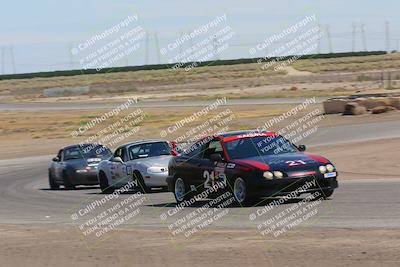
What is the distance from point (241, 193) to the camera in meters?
16.4

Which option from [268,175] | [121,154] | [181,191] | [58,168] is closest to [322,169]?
[268,175]

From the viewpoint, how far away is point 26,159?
40438mm

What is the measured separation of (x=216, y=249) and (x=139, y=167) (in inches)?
404

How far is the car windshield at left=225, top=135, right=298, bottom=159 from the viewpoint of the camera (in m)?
16.8

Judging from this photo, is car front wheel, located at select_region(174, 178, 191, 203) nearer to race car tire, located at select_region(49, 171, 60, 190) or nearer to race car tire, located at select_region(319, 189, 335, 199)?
race car tire, located at select_region(319, 189, 335, 199)

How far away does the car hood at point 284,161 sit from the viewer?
52.7 ft

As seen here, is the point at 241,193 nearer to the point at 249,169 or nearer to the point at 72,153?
the point at 249,169

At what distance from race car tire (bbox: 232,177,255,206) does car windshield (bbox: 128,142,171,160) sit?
5675 mm

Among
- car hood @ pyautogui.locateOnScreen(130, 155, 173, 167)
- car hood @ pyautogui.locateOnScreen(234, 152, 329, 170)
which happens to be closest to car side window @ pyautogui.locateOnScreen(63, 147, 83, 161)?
car hood @ pyautogui.locateOnScreen(130, 155, 173, 167)

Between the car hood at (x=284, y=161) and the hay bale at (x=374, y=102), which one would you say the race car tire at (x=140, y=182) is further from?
the hay bale at (x=374, y=102)

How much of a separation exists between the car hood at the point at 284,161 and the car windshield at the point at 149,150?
5686 millimetres

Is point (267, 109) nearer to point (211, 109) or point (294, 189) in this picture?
point (211, 109)

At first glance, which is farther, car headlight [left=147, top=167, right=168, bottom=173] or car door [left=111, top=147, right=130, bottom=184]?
car door [left=111, top=147, right=130, bottom=184]

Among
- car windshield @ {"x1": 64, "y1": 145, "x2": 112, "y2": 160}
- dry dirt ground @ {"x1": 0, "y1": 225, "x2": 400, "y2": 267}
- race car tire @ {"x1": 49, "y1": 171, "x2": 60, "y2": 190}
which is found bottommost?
race car tire @ {"x1": 49, "y1": 171, "x2": 60, "y2": 190}
